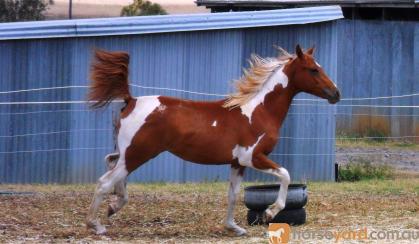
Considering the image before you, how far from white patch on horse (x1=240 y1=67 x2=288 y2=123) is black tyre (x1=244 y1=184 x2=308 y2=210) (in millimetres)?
991

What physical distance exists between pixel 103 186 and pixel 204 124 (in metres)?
1.35

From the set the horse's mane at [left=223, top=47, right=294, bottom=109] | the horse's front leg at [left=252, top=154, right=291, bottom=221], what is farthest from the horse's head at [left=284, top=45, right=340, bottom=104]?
the horse's front leg at [left=252, top=154, right=291, bottom=221]

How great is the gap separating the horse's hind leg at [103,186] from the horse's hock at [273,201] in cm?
170

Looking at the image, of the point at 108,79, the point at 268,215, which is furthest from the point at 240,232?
the point at 108,79

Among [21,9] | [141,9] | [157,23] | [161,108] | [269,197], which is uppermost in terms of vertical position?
[141,9]

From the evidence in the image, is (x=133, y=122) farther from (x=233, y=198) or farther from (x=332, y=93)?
(x=332, y=93)

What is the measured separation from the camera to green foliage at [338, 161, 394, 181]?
17188 millimetres

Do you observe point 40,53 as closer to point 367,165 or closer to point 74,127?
point 74,127

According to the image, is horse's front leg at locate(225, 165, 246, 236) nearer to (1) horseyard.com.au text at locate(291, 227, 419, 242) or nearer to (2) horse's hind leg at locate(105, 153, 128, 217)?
(1) horseyard.com.au text at locate(291, 227, 419, 242)

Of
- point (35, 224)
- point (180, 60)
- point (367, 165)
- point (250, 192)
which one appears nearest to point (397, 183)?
point (367, 165)

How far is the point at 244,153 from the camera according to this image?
10656 mm

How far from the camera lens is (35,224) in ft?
37.0

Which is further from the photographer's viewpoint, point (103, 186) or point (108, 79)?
point (108, 79)

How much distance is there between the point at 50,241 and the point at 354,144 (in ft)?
37.0
